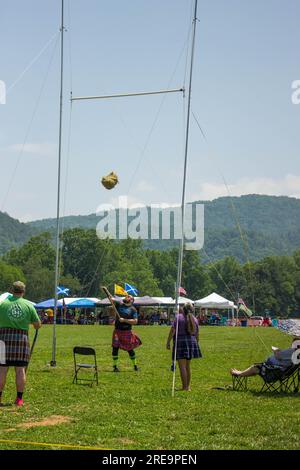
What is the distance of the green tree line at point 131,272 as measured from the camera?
→ 93.8 m

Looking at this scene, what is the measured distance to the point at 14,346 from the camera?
366 inches

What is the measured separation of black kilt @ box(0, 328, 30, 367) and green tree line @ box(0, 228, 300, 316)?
69.1 m

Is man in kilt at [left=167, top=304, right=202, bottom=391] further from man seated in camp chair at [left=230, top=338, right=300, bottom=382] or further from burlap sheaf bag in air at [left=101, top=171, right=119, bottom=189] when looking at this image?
burlap sheaf bag in air at [left=101, top=171, right=119, bottom=189]

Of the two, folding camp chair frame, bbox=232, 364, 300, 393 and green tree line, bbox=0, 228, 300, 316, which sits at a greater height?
green tree line, bbox=0, 228, 300, 316

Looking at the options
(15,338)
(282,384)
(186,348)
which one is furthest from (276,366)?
(15,338)

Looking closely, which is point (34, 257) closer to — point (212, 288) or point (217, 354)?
point (212, 288)

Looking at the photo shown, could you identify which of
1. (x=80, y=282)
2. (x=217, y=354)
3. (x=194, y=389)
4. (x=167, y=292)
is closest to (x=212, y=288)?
(x=167, y=292)

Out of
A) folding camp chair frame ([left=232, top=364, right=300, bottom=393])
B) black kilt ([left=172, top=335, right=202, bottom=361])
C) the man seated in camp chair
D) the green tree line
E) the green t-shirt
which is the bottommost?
folding camp chair frame ([left=232, top=364, right=300, bottom=393])

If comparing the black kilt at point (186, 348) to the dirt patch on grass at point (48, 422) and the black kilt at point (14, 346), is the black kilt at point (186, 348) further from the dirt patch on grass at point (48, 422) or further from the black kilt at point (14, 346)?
the dirt patch on grass at point (48, 422)

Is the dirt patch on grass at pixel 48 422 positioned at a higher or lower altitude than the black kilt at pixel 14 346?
lower

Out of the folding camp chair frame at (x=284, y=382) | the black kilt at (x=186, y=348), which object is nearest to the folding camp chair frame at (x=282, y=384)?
the folding camp chair frame at (x=284, y=382)

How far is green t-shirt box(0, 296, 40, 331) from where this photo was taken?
365 inches

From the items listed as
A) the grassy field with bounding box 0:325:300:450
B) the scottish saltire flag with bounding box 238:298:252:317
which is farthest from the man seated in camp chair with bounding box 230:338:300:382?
the scottish saltire flag with bounding box 238:298:252:317

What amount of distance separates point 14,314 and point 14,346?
1.35ft
